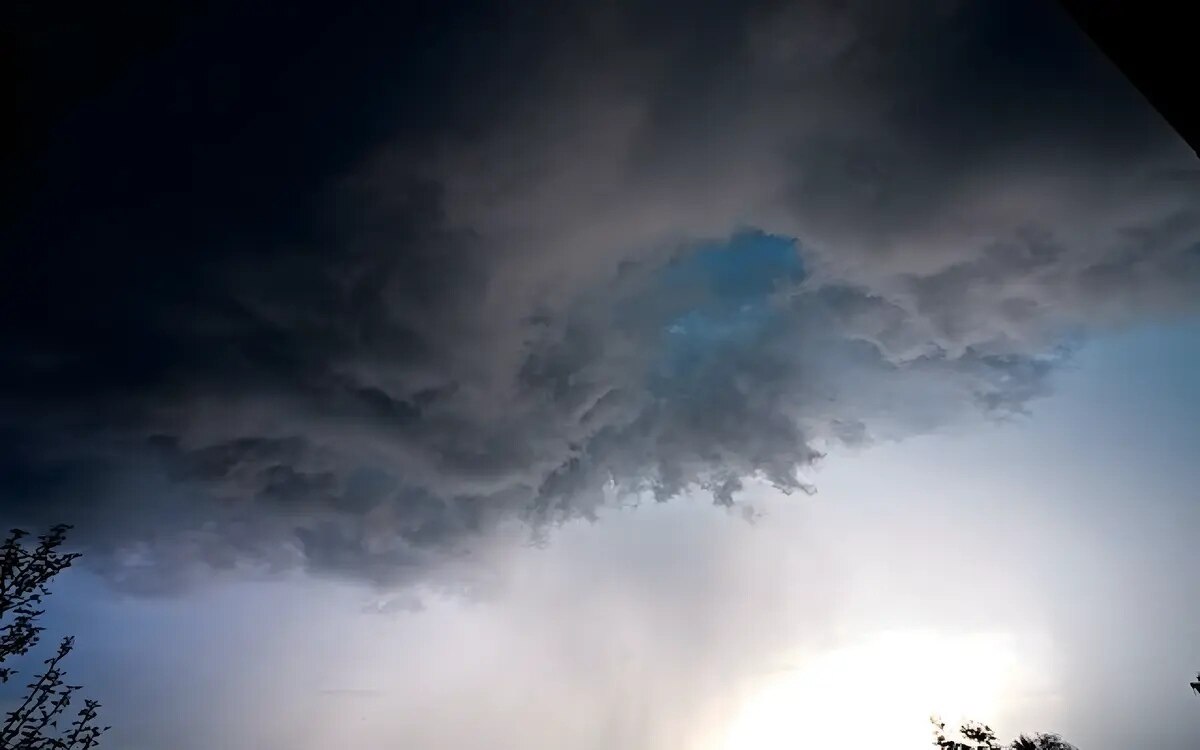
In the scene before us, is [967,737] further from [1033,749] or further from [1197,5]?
[1197,5]

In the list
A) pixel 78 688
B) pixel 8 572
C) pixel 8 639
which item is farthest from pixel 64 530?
pixel 78 688

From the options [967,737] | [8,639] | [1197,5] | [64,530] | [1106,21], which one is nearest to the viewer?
[1197,5]

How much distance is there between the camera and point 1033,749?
48625mm

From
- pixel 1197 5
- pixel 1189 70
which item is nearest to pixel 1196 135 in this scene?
pixel 1189 70

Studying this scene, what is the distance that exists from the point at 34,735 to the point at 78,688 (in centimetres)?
122

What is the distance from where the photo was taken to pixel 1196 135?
16.6 feet

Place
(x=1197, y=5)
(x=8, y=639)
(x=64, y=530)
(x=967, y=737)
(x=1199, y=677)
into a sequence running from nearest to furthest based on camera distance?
(x=1197, y=5), (x=8, y=639), (x=64, y=530), (x=1199, y=677), (x=967, y=737)

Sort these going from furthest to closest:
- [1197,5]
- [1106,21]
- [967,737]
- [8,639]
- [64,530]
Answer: [967,737] → [64,530] → [8,639] → [1106,21] → [1197,5]

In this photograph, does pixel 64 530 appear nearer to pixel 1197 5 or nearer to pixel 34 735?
pixel 34 735

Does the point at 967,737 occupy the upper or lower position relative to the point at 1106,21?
lower

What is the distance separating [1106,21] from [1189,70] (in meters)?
0.86

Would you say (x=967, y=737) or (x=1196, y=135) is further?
(x=967, y=737)

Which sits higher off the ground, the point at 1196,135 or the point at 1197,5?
the point at 1197,5

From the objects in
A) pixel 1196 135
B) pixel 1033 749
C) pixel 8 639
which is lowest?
pixel 1033 749
